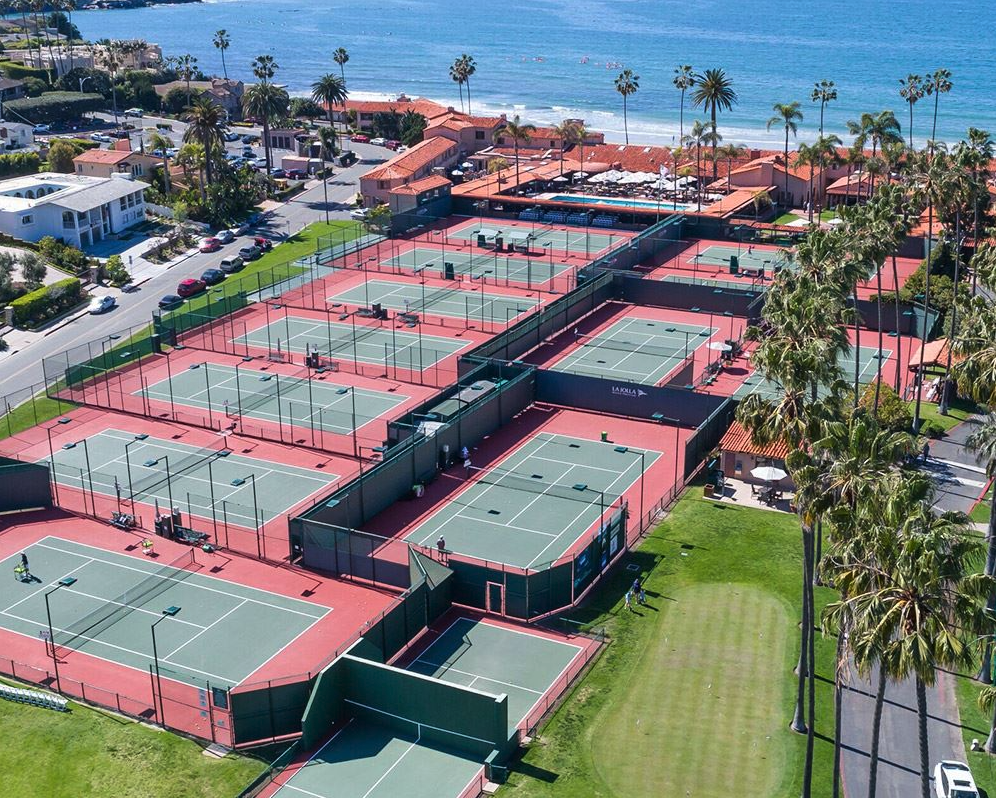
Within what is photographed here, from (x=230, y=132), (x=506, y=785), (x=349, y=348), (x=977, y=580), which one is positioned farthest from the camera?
(x=230, y=132)

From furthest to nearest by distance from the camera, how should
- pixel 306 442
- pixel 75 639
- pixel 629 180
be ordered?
pixel 629 180 < pixel 306 442 < pixel 75 639

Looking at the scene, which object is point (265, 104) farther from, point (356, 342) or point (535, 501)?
point (535, 501)

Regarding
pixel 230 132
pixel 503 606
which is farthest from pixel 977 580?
pixel 230 132

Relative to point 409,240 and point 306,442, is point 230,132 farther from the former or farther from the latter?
point 306,442

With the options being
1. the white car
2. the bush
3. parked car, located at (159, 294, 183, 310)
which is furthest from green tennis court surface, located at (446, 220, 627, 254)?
the white car

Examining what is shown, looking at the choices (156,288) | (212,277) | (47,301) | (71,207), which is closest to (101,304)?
(47,301)

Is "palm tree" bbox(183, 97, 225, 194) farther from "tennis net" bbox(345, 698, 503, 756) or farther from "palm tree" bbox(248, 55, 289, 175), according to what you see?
"tennis net" bbox(345, 698, 503, 756)
